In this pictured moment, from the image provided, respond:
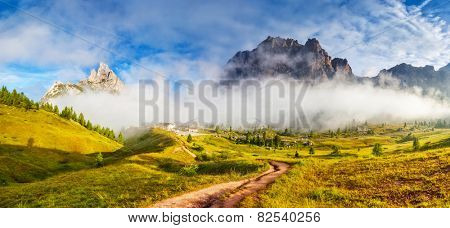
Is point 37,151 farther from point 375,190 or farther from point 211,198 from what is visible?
point 375,190

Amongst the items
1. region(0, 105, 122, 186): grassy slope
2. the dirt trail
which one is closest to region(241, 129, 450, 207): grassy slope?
the dirt trail

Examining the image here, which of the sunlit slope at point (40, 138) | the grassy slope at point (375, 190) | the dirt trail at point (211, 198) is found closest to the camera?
the dirt trail at point (211, 198)

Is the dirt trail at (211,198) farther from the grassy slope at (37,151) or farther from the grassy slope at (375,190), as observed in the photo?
the grassy slope at (37,151)

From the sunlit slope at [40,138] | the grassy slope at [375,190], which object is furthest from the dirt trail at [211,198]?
the sunlit slope at [40,138]

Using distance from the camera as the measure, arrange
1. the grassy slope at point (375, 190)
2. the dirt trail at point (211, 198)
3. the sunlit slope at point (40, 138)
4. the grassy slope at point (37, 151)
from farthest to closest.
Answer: the sunlit slope at point (40, 138), the grassy slope at point (37, 151), the grassy slope at point (375, 190), the dirt trail at point (211, 198)

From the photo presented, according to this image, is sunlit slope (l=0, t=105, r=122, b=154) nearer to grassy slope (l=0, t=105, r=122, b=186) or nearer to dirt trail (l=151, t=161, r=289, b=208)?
grassy slope (l=0, t=105, r=122, b=186)

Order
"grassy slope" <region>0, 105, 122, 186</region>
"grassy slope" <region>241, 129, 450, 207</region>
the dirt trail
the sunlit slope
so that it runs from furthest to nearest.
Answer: the sunlit slope, "grassy slope" <region>0, 105, 122, 186</region>, "grassy slope" <region>241, 129, 450, 207</region>, the dirt trail

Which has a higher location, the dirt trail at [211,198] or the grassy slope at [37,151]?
the dirt trail at [211,198]

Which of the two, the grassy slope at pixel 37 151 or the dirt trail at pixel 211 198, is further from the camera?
the grassy slope at pixel 37 151

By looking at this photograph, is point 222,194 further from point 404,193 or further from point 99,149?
point 99,149

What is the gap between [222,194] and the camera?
23.6 meters

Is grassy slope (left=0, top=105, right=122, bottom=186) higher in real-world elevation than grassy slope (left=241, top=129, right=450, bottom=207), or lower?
lower

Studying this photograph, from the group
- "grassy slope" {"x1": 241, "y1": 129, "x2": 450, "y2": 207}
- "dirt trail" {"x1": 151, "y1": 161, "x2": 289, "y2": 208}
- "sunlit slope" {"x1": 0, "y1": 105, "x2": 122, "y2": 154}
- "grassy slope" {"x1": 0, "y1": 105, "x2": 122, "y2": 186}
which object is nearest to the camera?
"dirt trail" {"x1": 151, "y1": 161, "x2": 289, "y2": 208}
